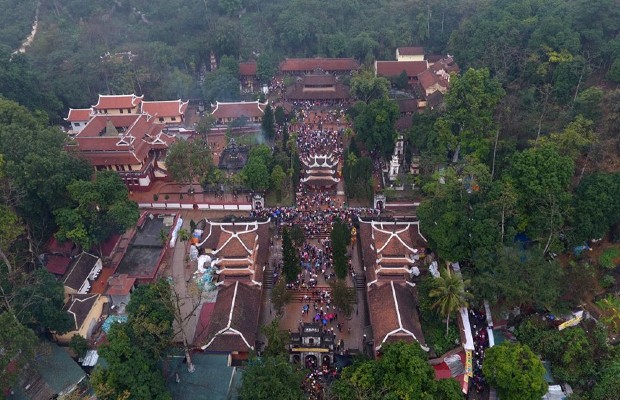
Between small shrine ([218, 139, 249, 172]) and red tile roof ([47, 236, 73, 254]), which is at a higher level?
small shrine ([218, 139, 249, 172])

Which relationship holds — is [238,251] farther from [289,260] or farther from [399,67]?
[399,67]

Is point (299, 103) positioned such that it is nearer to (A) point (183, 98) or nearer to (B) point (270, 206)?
(A) point (183, 98)

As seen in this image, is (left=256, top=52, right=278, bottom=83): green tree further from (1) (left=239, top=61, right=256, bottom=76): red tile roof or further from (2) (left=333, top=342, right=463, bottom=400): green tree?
(2) (left=333, top=342, right=463, bottom=400): green tree

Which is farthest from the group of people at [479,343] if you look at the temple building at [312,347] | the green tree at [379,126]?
the green tree at [379,126]

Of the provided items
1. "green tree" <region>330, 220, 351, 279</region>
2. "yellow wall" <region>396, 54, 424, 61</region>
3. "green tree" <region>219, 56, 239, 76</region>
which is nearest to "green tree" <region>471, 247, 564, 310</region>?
"green tree" <region>330, 220, 351, 279</region>

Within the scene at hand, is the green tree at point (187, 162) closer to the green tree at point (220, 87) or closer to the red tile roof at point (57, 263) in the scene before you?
the red tile roof at point (57, 263)

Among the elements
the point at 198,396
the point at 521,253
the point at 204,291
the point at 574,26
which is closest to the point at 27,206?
the point at 204,291

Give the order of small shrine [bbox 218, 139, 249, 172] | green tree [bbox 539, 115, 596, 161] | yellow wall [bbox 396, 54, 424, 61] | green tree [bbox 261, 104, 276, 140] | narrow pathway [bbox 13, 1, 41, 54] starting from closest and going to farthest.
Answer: green tree [bbox 539, 115, 596, 161] < small shrine [bbox 218, 139, 249, 172] < green tree [bbox 261, 104, 276, 140] < narrow pathway [bbox 13, 1, 41, 54] < yellow wall [bbox 396, 54, 424, 61]
